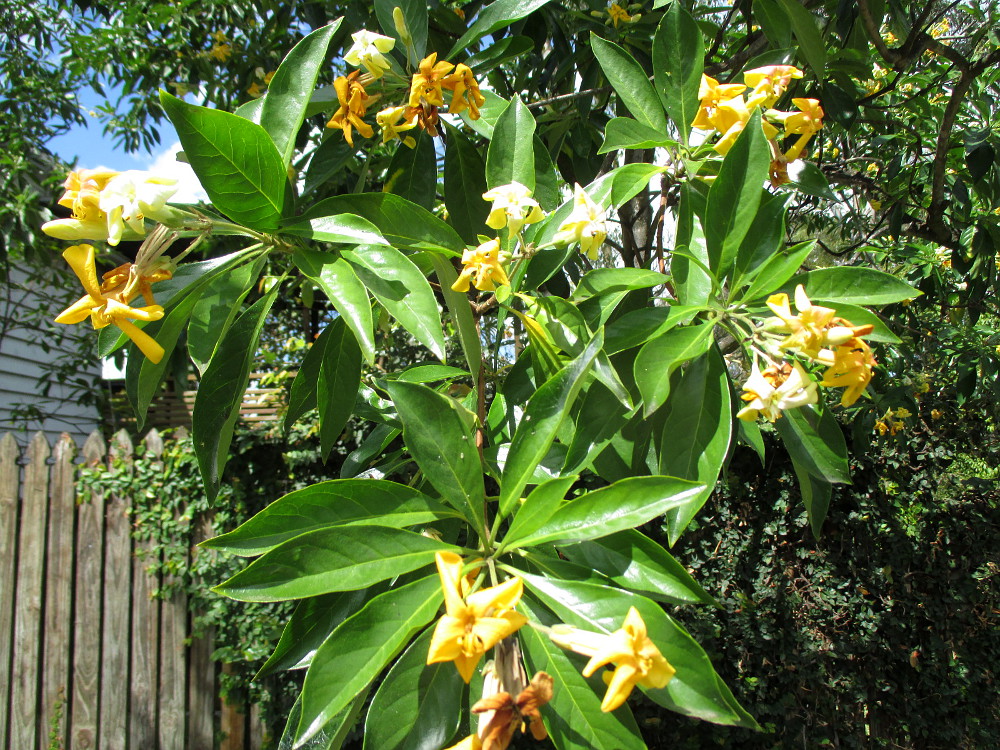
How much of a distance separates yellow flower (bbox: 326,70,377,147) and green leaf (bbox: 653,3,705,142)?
0.54 meters

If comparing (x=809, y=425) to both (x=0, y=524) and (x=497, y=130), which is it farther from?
(x=0, y=524)

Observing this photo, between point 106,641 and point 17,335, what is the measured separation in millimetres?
4338

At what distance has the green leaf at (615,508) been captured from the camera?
2.52ft

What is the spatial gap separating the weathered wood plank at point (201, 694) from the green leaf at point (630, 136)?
3.42 metres

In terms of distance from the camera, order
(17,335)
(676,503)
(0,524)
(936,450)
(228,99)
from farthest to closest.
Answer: (17,335), (936,450), (0,524), (228,99), (676,503)

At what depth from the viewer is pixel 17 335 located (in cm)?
661

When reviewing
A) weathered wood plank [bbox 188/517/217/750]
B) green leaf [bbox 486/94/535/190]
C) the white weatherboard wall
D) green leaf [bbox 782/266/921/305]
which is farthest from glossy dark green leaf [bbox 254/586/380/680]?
the white weatherboard wall

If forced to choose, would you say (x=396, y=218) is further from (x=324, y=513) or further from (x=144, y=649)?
(x=144, y=649)

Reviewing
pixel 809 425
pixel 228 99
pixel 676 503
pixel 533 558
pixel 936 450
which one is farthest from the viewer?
pixel 936 450

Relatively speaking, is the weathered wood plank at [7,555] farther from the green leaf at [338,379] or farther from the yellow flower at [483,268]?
the yellow flower at [483,268]

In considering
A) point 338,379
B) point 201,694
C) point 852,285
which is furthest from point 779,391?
point 201,694

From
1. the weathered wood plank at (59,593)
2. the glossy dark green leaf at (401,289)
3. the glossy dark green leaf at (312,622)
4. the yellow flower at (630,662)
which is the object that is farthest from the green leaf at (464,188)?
the weathered wood plank at (59,593)

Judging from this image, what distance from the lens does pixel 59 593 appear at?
369 centimetres

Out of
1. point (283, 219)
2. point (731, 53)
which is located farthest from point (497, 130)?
point (731, 53)
